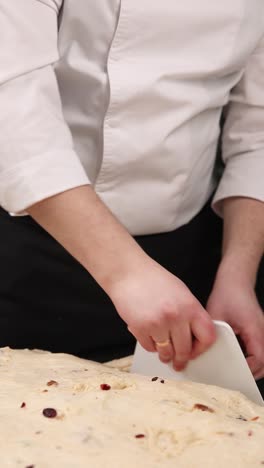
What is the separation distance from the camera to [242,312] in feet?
4.48

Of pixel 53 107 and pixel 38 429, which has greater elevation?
pixel 53 107

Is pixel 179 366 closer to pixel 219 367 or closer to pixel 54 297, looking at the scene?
pixel 219 367

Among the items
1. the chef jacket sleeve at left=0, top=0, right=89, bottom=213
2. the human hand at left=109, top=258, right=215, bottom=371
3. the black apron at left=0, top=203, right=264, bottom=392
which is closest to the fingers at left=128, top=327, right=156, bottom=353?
the human hand at left=109, top=258, right=215, bottom=371

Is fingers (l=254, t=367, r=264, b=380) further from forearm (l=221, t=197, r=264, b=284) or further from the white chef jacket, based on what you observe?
the white chef jacket

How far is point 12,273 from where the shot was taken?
1507mm

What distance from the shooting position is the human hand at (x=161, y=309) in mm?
1081

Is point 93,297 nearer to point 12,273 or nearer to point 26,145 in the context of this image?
point 12,273

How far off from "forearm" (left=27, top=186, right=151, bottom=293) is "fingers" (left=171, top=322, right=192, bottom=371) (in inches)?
4.1

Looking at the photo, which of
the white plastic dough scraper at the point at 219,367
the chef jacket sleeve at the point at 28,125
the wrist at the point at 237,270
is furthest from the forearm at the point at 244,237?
the chef jacket sleeve at the point at 28,125

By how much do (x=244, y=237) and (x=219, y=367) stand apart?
0.36m

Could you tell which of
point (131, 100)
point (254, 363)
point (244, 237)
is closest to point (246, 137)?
point (244, 237)

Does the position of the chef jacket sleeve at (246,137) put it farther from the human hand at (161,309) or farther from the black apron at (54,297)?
the human hand at (161,309)

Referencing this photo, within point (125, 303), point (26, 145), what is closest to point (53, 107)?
point (26, 145)

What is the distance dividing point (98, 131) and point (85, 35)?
16 centimetres
